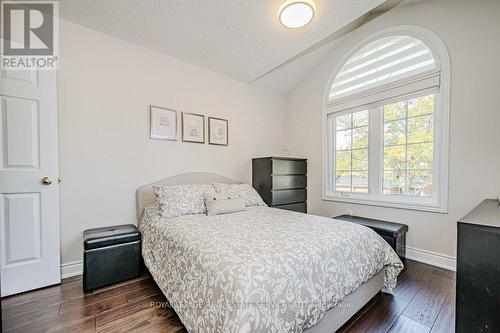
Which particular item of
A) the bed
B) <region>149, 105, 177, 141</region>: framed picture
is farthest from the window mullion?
<region>149, 105, 177, 141</region>: framed picture

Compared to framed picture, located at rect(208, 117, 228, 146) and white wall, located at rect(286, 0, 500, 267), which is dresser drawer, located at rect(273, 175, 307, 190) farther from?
white wall, located at rect(286, 0, 500, 267)

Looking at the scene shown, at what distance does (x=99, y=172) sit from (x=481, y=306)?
3.07m

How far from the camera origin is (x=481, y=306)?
3.42ft

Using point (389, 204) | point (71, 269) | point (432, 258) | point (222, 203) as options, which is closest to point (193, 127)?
point (222, 203)

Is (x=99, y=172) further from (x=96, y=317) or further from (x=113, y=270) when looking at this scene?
(x=96, y=317)

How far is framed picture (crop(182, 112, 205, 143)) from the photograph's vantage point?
9.32 feet

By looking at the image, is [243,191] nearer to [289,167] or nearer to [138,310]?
[289,167]

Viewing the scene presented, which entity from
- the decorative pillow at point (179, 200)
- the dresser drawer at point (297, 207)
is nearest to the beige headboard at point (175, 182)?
the decorative pillow at point (179, 200)

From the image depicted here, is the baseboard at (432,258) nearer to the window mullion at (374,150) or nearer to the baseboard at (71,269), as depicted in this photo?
the window mullion at (374,150)

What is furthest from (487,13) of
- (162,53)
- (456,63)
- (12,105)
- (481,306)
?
(12,105)

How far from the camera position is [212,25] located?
229 centimetres

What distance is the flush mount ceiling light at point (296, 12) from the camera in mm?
2020

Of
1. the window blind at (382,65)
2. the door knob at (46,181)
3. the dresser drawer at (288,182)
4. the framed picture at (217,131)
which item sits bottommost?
the dresser drawer at (288,182)

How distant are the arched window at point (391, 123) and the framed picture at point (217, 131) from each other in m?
1.64
